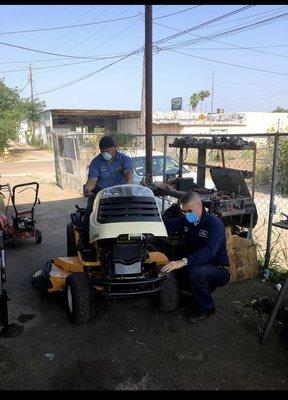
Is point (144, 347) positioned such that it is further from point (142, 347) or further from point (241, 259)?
point (241, 259)

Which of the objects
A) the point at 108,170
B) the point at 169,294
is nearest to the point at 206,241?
the point at 169,294

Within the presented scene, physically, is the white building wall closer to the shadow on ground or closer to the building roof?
the building roof

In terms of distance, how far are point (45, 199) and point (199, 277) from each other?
912cm

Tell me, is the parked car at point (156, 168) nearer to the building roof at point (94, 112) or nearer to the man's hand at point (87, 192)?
the man's hand at point (87, 192)

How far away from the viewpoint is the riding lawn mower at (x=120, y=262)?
3.96 m

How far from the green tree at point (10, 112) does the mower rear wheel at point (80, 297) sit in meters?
32.3

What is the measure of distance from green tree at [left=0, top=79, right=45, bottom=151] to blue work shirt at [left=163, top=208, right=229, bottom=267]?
32.3 metres

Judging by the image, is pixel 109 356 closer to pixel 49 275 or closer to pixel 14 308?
pixel 49 275

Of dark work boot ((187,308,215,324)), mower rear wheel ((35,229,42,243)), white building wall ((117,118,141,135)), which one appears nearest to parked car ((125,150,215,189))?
mower rear wheel ((35,229,42,243))

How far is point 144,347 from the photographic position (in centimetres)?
387

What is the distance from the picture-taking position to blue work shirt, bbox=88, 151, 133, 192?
5.66 metres

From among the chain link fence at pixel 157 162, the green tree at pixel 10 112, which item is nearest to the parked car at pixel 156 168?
the chain link fence at pixel 157 162

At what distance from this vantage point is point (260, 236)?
841cm
